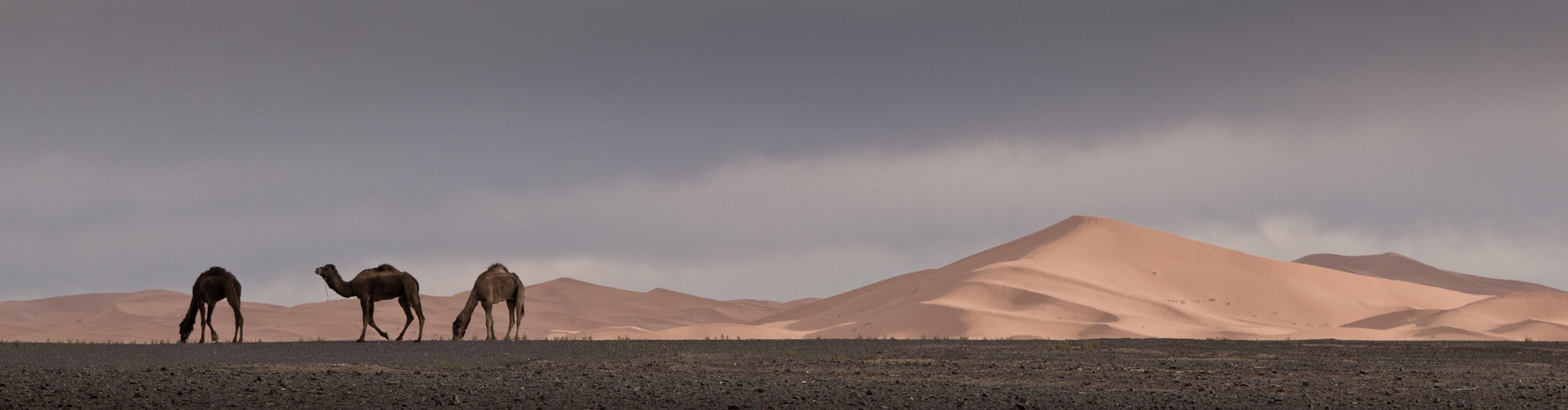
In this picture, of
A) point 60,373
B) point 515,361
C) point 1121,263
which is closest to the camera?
point 60,373

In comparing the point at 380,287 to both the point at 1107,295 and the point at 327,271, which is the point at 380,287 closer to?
the point at 327,271

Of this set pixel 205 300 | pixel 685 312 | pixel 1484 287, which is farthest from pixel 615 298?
pixel 1484 287

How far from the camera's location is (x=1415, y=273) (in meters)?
126

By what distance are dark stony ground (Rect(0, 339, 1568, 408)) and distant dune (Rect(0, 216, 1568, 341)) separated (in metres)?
17.3

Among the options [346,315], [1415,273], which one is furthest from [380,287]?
[1415,273]

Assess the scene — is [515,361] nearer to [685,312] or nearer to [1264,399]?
[1264,399]

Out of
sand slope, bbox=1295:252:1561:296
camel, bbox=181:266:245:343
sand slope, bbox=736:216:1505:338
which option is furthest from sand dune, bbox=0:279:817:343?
Result: sand slope, bbox=1295:252:1561:296

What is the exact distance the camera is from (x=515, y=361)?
52.9ft

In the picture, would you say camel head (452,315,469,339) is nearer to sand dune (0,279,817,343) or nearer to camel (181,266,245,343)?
camel (181,266,245,343)

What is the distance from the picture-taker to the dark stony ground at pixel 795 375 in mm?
10211

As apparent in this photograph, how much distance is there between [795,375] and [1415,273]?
428ft

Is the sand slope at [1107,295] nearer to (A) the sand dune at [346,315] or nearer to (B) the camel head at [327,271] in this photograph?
(A) the sand dune at [346,315]

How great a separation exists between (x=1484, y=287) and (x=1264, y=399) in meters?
120

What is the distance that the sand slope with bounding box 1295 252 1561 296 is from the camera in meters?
113
